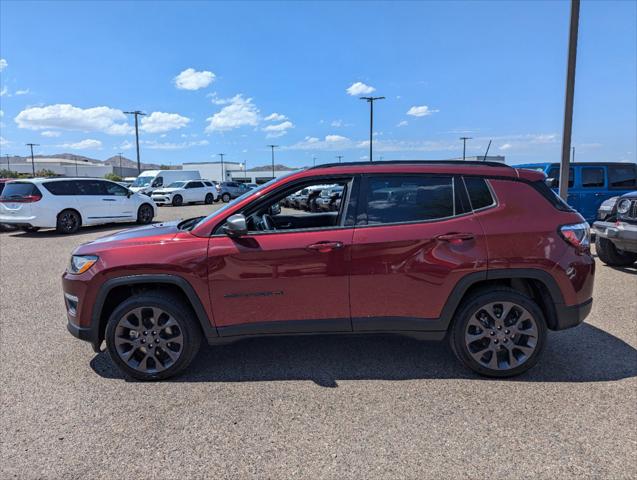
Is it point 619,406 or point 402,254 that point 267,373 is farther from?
point 619,406

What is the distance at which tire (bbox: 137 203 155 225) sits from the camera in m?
15.4

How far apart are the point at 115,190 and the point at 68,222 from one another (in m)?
2.03

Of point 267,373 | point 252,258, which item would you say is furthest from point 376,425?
point 252,258

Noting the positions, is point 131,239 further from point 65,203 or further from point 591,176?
point 591,176

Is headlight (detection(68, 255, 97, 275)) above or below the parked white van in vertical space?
below

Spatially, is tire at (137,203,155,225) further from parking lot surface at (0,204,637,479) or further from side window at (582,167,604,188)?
side window at (582,167,604,188)

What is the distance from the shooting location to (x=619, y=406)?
3.06 metres

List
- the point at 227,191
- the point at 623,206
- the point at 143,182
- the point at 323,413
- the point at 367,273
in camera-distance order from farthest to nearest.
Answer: the point at 227,191 < the point at 143,182 < the point at 623,206 < the point at 367,273 < the point at 323,413

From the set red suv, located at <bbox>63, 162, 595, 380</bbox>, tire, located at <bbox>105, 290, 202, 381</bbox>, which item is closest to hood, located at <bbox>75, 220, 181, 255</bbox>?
red suv, located at <bbox>63, 162, 595, 380</bbox>

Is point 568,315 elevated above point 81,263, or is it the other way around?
point 81,263

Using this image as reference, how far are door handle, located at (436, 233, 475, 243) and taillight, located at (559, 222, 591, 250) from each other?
2.44 feet

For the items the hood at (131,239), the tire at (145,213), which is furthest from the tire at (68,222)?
the hood at (131,239)

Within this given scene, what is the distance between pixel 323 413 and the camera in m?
3.02

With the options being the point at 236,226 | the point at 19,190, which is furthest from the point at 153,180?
the point at 236,226
